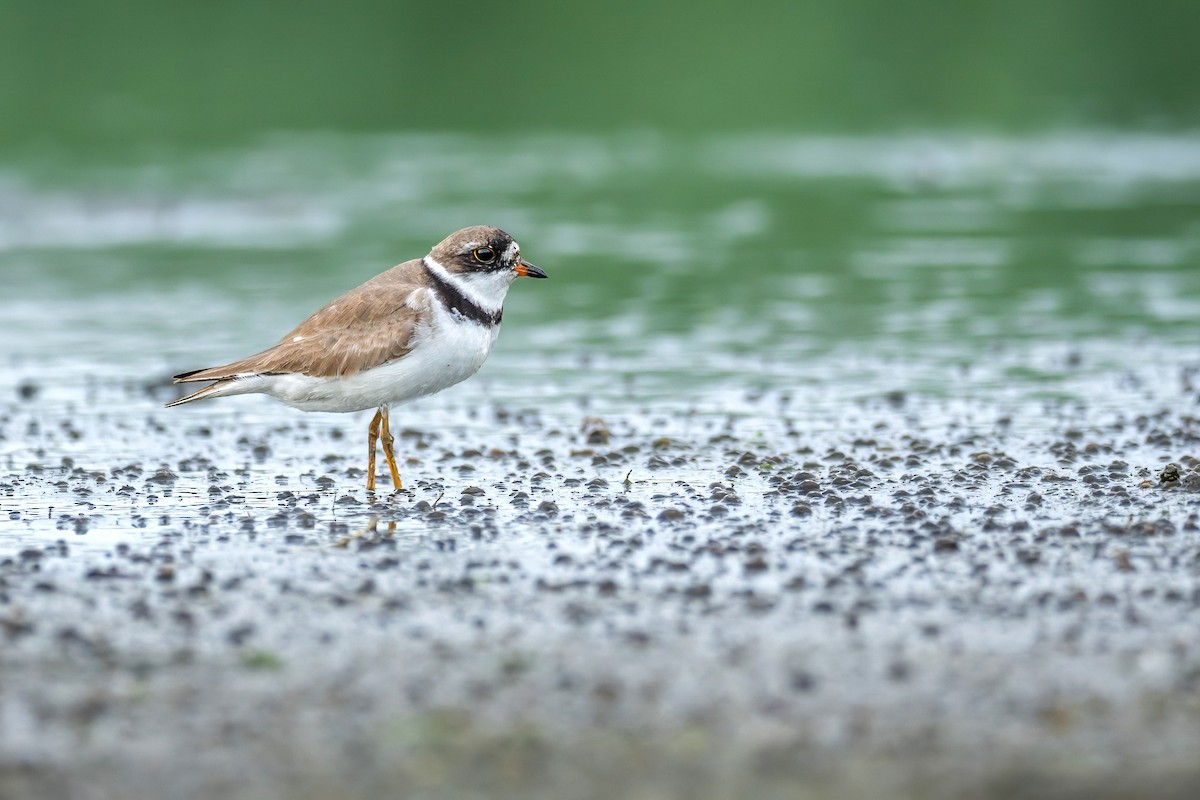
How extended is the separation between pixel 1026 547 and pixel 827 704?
3.01m

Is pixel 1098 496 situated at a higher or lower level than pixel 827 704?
higher

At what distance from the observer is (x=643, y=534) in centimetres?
1022

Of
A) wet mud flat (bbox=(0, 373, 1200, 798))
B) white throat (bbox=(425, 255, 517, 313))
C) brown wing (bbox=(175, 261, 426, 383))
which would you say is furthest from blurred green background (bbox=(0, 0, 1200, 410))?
brown wing (bbox=(175, 261, 426, 383))

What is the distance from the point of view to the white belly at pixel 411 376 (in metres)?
11.7

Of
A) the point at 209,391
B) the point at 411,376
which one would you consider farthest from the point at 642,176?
the point at 411,376

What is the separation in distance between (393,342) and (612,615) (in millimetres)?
3940

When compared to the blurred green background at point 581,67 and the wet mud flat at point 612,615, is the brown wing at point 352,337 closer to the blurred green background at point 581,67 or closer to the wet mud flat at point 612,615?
the wet mud flat at point 612,615

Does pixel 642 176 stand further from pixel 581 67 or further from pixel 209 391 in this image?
pixel 209 391

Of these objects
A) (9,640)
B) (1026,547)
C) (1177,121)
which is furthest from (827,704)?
(1177,121)

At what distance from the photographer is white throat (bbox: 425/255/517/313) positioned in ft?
39.7

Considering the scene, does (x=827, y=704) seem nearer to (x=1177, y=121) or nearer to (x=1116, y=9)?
(x=1177, y=121)

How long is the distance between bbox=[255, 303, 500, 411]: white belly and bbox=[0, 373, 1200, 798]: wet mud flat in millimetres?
696

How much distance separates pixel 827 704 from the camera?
7078mm

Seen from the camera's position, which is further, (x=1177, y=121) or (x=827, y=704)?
(x=1177, y=121)
